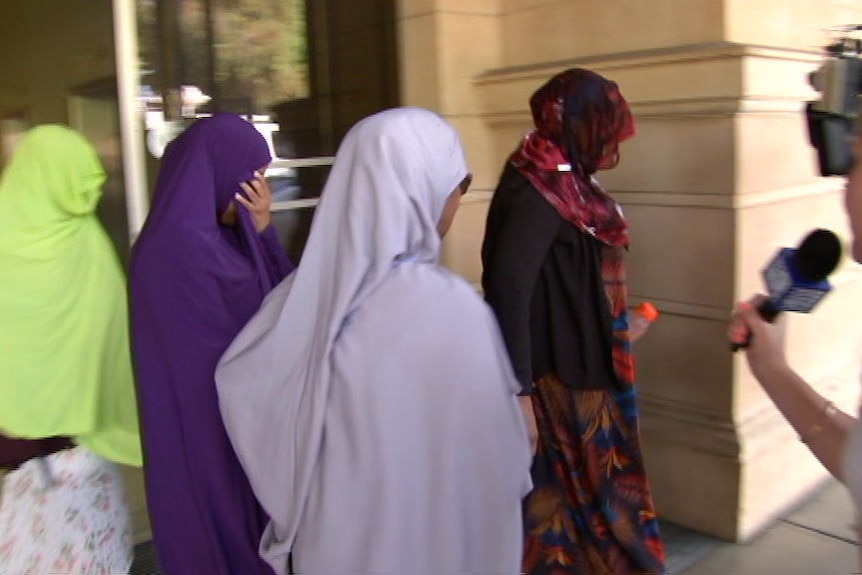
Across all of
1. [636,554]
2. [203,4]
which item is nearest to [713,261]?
[636,554]

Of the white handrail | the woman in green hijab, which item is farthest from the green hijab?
the white handrail

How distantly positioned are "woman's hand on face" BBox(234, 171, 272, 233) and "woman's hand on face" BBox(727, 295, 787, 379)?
1.35m

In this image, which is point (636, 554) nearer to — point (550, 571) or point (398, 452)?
point (550, 571)

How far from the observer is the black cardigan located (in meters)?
2.64

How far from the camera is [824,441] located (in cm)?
175

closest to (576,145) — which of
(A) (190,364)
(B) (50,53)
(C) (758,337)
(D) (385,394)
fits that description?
(C) (758,337)

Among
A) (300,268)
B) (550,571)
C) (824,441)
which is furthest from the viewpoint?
(550,571)

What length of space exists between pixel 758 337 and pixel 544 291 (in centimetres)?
101

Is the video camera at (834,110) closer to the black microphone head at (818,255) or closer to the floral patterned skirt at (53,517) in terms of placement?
the black microphone head at (818,255)

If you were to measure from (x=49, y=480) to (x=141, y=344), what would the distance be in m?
0.72

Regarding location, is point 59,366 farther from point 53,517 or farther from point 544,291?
point 544,291

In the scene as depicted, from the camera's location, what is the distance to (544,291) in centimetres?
277

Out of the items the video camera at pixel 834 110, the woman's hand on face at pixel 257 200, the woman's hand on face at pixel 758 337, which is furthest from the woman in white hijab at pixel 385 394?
the video camera at pixel 834 110

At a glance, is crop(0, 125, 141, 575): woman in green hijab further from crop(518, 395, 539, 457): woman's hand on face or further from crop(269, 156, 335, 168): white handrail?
crop(269, 156, 335, 168): white handrail
